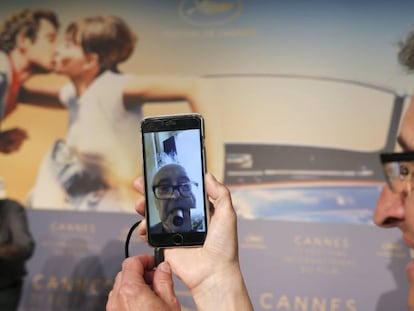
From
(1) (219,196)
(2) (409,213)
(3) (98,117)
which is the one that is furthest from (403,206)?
(3) (98,117)

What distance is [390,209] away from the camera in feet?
2.46

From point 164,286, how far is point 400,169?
0.41 meters

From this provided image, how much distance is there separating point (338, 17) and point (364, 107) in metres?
0.24

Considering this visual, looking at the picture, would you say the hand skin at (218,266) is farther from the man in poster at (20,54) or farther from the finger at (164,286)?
the man in poster at (20,54)

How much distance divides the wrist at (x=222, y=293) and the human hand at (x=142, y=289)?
0.04m

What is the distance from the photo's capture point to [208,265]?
680mm

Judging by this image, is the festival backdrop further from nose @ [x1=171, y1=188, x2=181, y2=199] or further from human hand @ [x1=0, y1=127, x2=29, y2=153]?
nose @ [x1=171, y1=188, x2=181, y2=199]

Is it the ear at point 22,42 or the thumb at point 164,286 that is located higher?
the ear at point 22,42

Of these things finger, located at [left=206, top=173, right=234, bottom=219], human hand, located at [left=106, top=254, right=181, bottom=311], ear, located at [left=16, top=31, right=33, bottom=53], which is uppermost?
ear, located at [left=16, top=31, right=33, bottom=53]

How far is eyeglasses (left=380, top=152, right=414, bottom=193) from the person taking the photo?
0.69m

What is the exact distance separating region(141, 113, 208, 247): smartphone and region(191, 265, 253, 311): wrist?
0.06m

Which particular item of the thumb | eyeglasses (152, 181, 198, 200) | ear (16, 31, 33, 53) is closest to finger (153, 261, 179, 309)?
the thumb

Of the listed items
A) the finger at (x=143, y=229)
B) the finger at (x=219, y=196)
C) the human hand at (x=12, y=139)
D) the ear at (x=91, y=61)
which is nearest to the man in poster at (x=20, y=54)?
the human hand at (x=12, y=139)

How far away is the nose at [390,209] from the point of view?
28.8 inches
